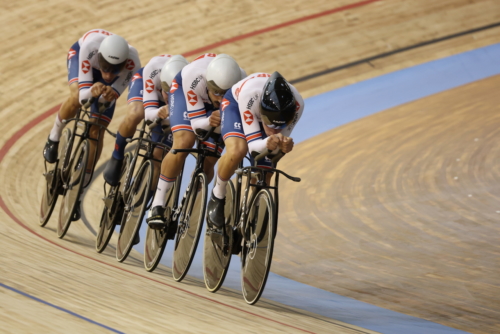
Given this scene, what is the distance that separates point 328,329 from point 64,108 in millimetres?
2992

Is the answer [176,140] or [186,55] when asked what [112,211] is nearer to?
[176,140]

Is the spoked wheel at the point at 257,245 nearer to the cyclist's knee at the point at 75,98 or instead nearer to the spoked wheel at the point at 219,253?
the spoked wheel at the point at 219,253

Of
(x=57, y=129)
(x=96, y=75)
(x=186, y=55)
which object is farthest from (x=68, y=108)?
(x=186, y=55)

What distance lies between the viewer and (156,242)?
4.29 m

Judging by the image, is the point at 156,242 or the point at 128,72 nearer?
the point at 156,242

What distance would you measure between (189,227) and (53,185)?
1640mm

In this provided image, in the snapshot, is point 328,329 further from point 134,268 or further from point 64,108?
point 64,108

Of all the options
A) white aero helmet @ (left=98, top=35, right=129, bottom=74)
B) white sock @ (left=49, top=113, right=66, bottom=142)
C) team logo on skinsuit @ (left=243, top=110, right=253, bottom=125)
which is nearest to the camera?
team logo on skinsuit @ (left=243, top=110, right=253, bottom=125)

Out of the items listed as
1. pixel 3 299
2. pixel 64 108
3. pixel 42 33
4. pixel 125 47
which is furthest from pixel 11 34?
pixel 3 299

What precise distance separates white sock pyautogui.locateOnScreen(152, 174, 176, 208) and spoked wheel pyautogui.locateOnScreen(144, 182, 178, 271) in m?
0.06

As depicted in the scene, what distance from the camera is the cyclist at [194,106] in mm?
3791

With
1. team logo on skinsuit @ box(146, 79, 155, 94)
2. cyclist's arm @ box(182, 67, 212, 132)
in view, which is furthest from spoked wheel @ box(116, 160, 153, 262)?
cyclist's arm @ box(182, 67, 212, 132)

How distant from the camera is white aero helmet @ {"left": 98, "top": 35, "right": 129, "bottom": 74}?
468 cm

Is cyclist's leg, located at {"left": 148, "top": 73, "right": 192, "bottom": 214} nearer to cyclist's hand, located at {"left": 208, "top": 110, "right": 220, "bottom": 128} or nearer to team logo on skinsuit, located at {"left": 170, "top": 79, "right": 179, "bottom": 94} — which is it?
team logo on skinsuit, located at {"left": 170, "top": 79, "right": 179, "bottom": 94}
